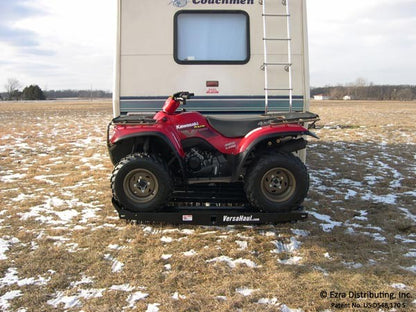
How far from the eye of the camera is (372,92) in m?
82.1

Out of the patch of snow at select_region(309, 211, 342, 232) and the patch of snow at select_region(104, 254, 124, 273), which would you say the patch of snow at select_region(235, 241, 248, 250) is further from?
the patch of snow at select_region(104, 254, 124, 273)

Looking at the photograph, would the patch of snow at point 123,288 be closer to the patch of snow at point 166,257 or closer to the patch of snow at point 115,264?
the patch of snow at point 115,264

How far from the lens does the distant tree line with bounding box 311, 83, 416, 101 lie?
232 ft

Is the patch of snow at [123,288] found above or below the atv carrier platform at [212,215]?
below

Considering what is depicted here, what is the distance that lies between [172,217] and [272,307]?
1713 millimetres

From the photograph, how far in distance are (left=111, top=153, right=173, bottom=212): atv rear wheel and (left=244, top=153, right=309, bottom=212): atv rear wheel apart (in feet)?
3.11

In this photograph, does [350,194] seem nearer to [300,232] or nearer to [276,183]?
[300,232]

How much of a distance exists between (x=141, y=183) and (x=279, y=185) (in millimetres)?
1576

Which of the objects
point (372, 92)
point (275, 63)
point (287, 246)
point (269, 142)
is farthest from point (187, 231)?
point (372, 92)

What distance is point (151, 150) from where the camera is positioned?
456 cm

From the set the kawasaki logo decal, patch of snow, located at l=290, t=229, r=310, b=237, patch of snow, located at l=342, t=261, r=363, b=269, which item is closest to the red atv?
the kawasaki logo decal

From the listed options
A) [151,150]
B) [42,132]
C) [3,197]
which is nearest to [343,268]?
[151,150]

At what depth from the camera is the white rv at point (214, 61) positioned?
205 inches

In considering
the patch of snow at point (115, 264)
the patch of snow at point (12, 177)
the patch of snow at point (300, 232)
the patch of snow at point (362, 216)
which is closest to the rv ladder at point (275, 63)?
the patch of snow at point (300, 232)
